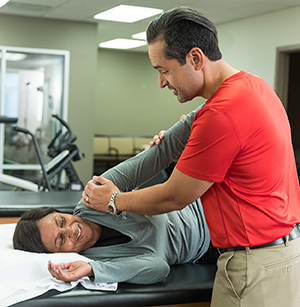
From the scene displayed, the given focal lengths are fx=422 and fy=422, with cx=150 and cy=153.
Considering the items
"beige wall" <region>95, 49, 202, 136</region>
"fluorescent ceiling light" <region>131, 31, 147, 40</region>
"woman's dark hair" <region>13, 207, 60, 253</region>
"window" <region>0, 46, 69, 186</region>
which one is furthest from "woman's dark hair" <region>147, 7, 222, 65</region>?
"beige wall" <region>95, 49, 202, 136</region>

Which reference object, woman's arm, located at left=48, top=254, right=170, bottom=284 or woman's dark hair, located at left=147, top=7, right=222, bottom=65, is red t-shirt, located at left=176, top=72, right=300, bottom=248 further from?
woman's arm, located at left=48, top=254, right=170, bottom=284

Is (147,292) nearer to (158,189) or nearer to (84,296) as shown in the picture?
(84,296)

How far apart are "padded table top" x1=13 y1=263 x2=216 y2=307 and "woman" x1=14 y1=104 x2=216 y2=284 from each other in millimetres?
57

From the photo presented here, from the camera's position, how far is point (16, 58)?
21.3ft

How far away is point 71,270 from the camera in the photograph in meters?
1.59

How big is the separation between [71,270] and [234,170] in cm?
79

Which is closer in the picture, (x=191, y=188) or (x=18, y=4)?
(x=191, y=188)

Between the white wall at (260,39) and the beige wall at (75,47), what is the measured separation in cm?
219

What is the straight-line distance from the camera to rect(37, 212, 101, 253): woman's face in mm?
1767

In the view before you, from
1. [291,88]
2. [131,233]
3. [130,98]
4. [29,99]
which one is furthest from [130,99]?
[131,233]

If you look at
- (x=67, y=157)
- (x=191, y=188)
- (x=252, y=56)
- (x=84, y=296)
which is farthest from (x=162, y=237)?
(x=252, y=56)

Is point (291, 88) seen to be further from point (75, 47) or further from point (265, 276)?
point (265, 276)

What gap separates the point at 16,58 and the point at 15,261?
213 inches

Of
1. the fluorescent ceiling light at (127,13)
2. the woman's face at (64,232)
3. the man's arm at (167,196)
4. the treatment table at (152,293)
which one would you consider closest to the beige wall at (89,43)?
the fluorescent ceiling light at (127,13)
